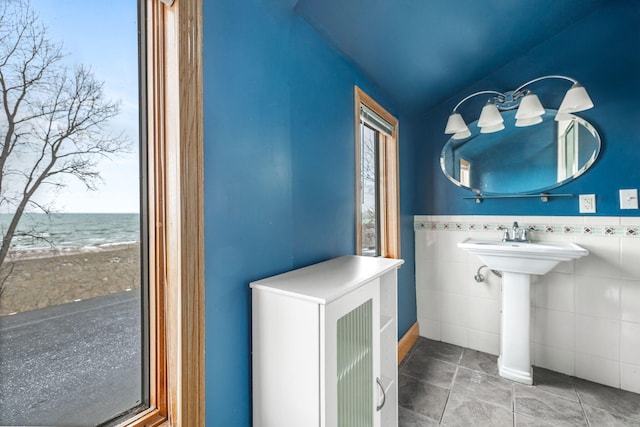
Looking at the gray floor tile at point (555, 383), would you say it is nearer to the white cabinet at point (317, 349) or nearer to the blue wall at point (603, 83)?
the blue wall at point (603, 83)

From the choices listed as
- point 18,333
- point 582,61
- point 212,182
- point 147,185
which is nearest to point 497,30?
point 582,61

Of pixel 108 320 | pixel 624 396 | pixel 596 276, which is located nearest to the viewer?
pixel 108 320

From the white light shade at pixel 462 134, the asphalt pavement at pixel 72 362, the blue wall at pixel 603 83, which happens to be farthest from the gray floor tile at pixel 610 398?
the asphalt pavement at pixel 72 362

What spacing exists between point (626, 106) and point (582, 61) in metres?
0.42

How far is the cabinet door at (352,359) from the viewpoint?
2.73 ft

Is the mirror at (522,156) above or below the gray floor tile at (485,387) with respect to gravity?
above

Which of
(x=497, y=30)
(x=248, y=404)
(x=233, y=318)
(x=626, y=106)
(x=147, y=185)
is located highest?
(x=497, y=30)

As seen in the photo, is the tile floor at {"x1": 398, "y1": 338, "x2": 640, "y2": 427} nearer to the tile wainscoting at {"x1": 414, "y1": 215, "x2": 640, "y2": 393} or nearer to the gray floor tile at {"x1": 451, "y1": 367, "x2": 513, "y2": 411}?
the gray floor tile at {"x1": 451, "y1": 367, "x2": 513, "y2": 411}

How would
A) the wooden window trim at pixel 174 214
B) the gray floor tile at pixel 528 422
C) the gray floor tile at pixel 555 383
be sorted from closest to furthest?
the wooden window trim at pixel 174 214
the gray floor tile at pixel 528 422
the gray floor tile at pixel 555 383

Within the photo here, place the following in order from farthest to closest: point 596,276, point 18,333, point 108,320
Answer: point 596,276, point 108,320, point 18,333

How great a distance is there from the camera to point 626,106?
6.02 ft

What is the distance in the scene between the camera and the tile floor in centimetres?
157

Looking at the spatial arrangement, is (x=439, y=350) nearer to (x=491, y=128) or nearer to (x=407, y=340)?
(x=407, y=340)

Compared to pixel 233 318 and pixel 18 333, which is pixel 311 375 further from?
pixel 18 333
